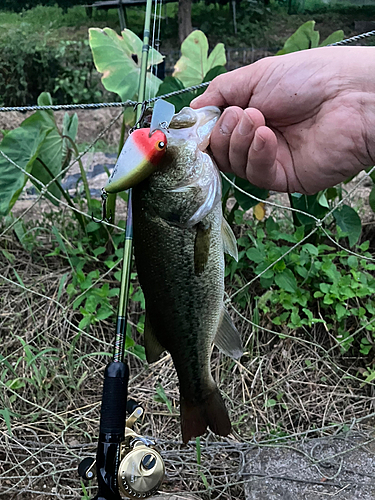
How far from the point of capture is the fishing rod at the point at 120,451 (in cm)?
114

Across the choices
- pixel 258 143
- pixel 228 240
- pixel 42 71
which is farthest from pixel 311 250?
pixel 42 71

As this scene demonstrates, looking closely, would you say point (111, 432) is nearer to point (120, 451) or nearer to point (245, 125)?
point (120, 451)

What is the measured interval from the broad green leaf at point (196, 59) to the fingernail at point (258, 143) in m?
1.54

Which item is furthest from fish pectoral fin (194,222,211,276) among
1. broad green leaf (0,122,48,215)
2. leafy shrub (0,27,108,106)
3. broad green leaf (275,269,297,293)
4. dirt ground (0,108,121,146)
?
leafy shrub (0,27,108,106)

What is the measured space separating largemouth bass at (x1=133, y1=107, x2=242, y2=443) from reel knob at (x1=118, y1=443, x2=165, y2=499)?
13cm

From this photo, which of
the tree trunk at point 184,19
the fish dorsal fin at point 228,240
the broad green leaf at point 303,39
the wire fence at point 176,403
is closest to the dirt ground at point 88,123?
the tree trunk at point 184,19

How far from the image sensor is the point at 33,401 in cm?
214

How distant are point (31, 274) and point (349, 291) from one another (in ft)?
6.01

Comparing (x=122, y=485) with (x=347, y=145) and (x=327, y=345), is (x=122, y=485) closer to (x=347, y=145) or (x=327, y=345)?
(x=347, y=145)

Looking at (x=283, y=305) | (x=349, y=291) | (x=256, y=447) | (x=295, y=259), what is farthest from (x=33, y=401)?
(x=349, y=291)

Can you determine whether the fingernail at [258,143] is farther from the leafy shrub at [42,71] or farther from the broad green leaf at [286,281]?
the leafy shrub at [42,71]

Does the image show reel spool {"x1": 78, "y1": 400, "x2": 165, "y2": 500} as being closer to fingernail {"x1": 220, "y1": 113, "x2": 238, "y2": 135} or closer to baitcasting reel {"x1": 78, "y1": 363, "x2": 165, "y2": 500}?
baitcasting reel {"x1": 78, "y1": 363, "x2": 165, "y2": 500}

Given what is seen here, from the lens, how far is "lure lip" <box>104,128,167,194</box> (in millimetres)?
876

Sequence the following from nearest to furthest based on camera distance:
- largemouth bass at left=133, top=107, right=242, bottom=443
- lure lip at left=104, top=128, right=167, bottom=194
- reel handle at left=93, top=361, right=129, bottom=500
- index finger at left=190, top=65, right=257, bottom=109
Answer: lure lip at left=104, top=128, right=167, bottom=194
largemouth bass at left=133, top=107, right=242, bottom=443
reel handle at left=93, top=361, right=129, bottom=500
index finger at left=190, top=65, right=257, bottom=109
